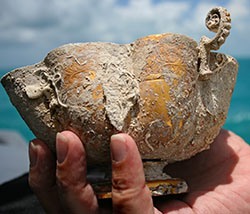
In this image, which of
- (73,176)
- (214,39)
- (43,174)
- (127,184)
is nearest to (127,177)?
(127,184)

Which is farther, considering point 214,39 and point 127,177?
point 214,39

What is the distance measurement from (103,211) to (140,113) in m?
0.25

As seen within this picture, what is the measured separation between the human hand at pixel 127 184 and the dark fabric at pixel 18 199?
49 centimetres

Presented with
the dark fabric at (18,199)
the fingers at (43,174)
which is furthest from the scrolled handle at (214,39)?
the dark fabric at (18,199)

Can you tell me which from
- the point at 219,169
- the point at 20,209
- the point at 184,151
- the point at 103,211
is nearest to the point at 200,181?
the point at 219,169

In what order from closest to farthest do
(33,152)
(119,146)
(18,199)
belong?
(119,146) < (33,152) < (18,199)

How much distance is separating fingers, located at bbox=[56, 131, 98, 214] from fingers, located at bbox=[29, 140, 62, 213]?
0.09 metres

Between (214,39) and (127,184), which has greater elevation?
(214,39)

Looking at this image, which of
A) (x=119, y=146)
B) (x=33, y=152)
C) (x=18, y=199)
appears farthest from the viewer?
(x=18, y=199)

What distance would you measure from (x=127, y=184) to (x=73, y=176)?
0.41 ft

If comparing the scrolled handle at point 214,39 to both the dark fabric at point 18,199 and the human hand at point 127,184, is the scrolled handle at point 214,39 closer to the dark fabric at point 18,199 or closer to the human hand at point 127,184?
the human hand at point 127,184

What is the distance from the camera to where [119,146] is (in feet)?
2.67

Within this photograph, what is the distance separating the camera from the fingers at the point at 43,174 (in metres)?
0.94

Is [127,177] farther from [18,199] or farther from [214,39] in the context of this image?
[18,199]
